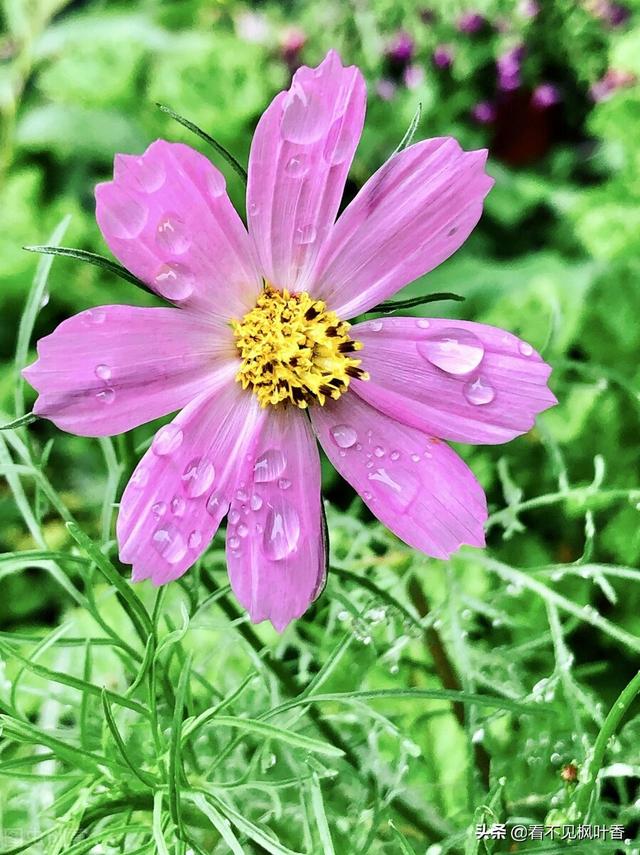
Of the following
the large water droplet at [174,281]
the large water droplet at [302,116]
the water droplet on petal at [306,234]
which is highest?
the large water droplet at [302,116]

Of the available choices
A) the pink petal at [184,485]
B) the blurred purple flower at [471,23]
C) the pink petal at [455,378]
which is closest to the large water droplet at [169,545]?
the pink petal at [184,485]

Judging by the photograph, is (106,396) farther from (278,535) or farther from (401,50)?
(401,50)

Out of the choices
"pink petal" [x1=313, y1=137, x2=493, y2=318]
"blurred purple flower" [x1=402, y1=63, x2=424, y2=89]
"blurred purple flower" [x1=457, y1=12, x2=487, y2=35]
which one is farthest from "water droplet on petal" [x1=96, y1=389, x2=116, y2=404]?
"blurred purple flower" [x1=457, y1=12, x2=487, y2=35]

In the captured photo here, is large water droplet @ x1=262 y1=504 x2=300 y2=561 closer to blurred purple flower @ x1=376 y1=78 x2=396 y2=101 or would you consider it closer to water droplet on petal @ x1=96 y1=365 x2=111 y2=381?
water droplet on petal @ x1=96 y1=365 x2=111 y2=381

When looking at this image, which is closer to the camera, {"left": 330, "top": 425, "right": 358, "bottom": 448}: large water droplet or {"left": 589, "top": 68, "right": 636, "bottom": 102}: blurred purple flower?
{"left": 330, "top": 425, "right": 358, "bottom": 448}: large water droplet

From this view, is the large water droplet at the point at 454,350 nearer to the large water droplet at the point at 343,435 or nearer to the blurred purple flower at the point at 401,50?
the large water droplet at the point at 343,435

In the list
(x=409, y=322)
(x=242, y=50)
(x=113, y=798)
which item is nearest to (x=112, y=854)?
(x=113, y=798)

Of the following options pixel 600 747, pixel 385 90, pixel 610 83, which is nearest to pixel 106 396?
pixel 600 747

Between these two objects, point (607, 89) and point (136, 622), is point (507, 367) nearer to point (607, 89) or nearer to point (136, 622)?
point (136, 622)
